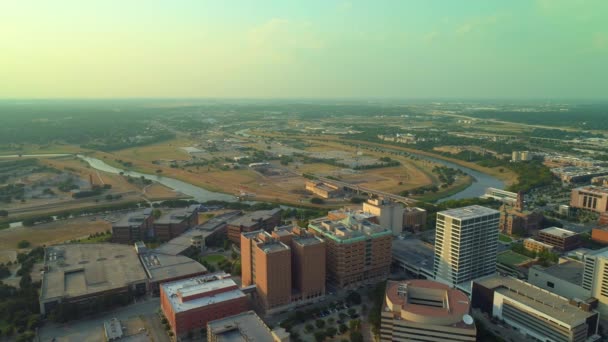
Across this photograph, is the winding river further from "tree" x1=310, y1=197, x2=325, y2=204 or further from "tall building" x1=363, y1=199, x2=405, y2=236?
"tall building" x1=363, y1=199, x2=405, y2=236

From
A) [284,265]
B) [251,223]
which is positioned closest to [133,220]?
[251,223]

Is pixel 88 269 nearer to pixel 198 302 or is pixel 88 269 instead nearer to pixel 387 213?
pixel 198 302

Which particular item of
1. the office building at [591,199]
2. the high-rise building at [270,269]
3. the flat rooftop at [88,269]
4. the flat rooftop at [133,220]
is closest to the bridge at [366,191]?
the office building at [591,199]

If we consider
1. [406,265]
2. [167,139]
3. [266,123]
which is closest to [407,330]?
[406,265]

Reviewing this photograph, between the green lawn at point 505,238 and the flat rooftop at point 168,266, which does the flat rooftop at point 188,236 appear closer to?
the flat rooftop at point 168,266

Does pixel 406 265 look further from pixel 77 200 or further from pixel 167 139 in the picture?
pixel 167 139

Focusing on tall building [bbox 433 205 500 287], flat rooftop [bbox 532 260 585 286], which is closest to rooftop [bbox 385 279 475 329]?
tall building [bbox 433 205 500 287]
